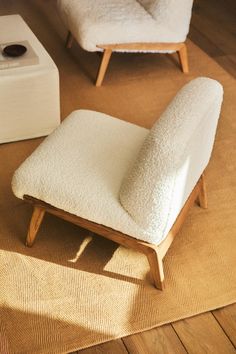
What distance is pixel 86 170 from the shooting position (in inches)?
66.8

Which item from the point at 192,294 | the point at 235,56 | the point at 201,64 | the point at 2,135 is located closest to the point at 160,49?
the point at 201,64

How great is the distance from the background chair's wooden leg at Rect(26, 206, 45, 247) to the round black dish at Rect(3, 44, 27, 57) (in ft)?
2.83

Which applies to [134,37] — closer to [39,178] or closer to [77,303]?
[39,178]

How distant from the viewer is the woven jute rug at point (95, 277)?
1.61m

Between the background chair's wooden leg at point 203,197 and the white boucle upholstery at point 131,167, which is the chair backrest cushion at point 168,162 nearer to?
the white boucle upholstery at point 131,167

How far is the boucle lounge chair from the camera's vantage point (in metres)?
1.50

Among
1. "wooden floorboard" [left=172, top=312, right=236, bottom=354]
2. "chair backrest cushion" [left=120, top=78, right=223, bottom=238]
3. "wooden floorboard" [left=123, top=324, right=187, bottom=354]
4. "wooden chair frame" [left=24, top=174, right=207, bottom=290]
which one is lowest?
"wooden floorboard" [left=123, top=324, right=187, bottom=354]

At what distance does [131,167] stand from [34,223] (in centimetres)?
43

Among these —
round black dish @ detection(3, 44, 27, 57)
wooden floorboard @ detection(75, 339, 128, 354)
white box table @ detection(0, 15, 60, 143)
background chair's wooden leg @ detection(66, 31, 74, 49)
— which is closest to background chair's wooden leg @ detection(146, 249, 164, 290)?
wooden floorboard @ detection(75, 339, 128, 354)

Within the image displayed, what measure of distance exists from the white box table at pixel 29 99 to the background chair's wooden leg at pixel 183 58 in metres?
0.90

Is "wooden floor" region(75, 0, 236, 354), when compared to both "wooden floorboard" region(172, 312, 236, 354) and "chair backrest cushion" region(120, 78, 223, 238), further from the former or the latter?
"chair backrest cushion" region(120, 78, 223, 238)

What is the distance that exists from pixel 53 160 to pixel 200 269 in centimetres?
66

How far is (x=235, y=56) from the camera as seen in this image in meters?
3.25

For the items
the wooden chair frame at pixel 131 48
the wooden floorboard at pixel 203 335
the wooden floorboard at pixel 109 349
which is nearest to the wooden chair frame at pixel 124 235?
the wooden floorboard at pixel 203 335
